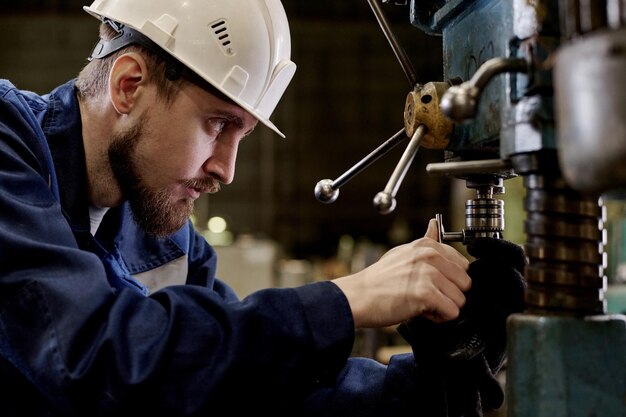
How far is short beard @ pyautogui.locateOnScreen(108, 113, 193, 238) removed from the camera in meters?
1.39

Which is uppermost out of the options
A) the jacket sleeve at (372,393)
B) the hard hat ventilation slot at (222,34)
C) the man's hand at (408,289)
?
Result: the hard hat ventilation slot at (222,34)

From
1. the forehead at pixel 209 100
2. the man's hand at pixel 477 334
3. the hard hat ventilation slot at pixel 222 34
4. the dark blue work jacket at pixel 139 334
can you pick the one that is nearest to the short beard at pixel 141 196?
the forehead at pixel 209 100

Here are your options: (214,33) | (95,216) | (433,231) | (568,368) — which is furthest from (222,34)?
(568,368)

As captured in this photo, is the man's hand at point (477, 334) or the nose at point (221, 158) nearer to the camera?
the man's hand at point (477, 334)

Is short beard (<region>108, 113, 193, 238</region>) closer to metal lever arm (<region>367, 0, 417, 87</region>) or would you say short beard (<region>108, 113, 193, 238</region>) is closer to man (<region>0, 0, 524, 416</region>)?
man (<region>0, 0, 524, 416</region>)

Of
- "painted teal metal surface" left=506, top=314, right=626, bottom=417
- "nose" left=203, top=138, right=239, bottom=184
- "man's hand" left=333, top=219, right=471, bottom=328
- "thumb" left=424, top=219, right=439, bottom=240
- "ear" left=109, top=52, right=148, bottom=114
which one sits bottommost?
"painted teal metal surface" left=506, top=314, right=626, bottom=417

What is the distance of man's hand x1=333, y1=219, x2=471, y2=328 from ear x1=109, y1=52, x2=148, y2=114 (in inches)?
25.2

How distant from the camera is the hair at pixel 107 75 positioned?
1356 millimetres

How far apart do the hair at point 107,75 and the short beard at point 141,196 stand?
7cm

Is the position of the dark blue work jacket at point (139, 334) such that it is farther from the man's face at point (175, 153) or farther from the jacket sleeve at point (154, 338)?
the man's face at point (175, 153)

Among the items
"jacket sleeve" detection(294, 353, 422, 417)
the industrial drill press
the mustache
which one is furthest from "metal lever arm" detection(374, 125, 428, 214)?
the mustache

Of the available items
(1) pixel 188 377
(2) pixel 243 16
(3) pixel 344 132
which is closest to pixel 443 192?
(3) pixel 344 132

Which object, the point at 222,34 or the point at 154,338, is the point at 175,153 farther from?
the point at 154,338

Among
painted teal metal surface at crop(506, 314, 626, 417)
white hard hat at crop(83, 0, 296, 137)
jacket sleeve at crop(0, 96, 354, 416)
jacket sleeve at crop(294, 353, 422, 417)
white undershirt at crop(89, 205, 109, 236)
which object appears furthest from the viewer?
white undershirt at crop(89, 205, 109, 236)
